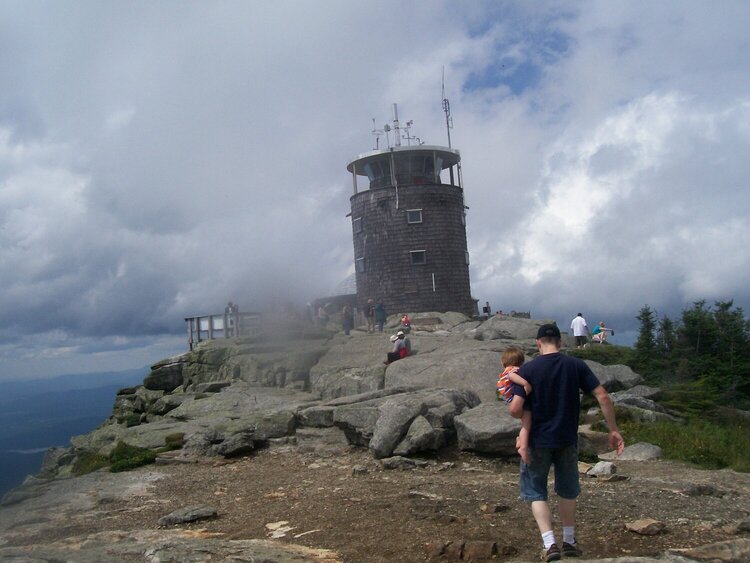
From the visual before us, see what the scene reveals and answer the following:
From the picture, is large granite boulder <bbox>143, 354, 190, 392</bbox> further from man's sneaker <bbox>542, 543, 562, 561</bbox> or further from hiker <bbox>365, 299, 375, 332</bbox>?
man's sneaker <bbox>542, 543, 562, 561</bbox>

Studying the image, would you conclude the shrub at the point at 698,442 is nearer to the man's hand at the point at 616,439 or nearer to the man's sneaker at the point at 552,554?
the man's hand at the point at 616,439

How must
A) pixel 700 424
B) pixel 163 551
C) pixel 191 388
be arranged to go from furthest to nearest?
pixel 191 388, pixel 700 424, pixel 163 551

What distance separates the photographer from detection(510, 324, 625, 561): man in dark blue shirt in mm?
6648

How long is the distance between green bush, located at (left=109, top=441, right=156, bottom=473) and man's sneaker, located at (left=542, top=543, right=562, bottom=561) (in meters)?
11.3

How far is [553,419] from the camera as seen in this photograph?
6660 millimetres

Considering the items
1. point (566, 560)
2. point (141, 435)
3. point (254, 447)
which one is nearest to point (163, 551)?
point (566, 560)

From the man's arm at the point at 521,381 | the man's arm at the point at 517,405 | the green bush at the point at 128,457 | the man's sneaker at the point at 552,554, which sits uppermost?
the man's arm at the point at 521,381

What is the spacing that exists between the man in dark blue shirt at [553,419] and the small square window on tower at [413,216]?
34.5 m

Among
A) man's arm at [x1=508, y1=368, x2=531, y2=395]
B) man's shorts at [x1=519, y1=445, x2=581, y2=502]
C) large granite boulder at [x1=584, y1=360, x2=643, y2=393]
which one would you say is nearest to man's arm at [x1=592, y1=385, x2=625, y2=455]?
man's shorts at [x1=519, y1=445, x2=581, y2=502]

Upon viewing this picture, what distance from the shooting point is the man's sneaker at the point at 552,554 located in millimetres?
6352

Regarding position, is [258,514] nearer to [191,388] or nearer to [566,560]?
[566,560]

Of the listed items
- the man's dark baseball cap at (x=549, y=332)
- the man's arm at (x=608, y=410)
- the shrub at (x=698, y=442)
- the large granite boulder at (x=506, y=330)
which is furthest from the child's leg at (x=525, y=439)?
the large granite boulder at (x=506, y=330)

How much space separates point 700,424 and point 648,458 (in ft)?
17.5

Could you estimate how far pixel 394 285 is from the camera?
Result: 134ft
